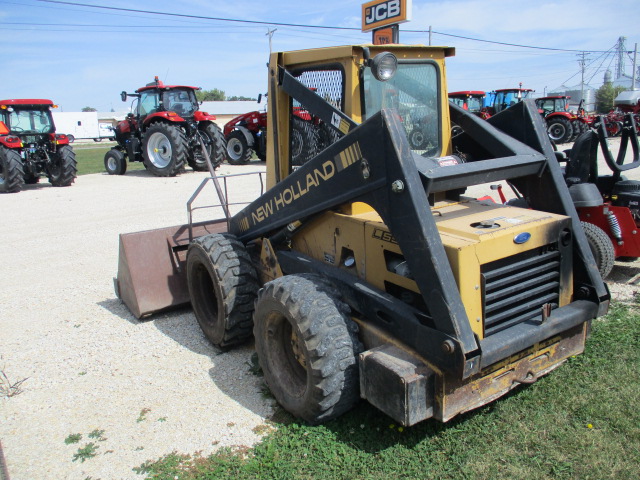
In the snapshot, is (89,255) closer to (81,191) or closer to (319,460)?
(319,460)

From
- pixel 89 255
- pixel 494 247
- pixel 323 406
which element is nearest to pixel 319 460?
pixel 323 406

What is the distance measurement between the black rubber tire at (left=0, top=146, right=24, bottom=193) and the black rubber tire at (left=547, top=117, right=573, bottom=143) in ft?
68.1

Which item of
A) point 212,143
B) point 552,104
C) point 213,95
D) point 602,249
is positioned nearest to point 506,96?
point 552,104

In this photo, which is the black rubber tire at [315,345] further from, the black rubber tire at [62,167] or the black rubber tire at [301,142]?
the black rubber tire at [62,167]

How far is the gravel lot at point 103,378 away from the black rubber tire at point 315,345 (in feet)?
1.18

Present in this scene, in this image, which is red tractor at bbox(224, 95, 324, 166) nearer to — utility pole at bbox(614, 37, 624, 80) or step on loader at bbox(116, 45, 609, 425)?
step on loader at bbox(116, 45, 609, 425)

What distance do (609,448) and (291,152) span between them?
9.35 ft

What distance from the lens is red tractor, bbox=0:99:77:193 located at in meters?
14.4

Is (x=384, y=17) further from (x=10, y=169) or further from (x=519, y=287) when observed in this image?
(x=10, y=169)

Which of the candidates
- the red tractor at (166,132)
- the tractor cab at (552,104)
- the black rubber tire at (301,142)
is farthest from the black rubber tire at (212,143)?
the tractor cab at (552,104)

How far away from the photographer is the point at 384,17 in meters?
9.61

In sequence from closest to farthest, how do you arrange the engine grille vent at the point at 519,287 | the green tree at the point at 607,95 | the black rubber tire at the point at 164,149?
the engine grille vent at the point at 519,287
the black rubber tire at the point at 164,149
the green tree at the point at 607,95

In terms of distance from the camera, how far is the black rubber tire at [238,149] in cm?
1822

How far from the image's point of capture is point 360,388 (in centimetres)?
299
